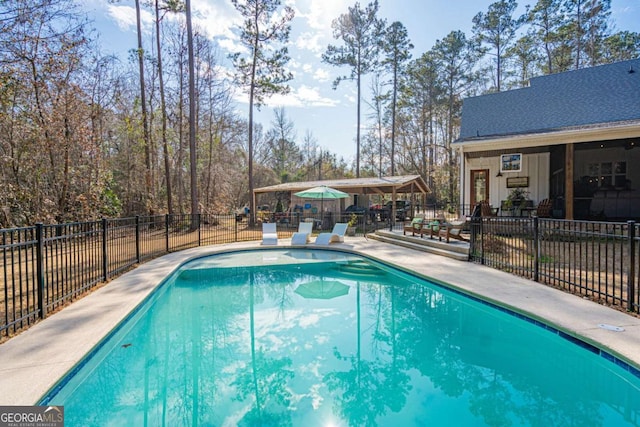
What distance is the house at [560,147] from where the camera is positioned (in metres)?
11.7

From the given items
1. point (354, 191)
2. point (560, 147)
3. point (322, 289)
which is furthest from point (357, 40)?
point (322, 289)

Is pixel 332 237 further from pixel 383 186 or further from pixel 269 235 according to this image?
pixel 383 186

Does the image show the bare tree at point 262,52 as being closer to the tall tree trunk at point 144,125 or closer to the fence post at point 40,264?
the tall tree trunk at point 144,125

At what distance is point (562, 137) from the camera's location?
1020 cm

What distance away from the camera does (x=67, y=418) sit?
296 cm

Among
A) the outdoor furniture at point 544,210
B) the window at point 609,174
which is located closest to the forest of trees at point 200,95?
the outdoor furniture at point 544,210

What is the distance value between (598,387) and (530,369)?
1.96 feet

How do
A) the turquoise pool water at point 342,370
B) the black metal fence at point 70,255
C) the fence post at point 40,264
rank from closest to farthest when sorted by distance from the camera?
1. the turquoise pool water at point 342,370
2. the black metal fence at point 70,255
3. the fence post at point 40,264

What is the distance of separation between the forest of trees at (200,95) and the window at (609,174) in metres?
14.0

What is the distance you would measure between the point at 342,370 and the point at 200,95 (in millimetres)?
20998

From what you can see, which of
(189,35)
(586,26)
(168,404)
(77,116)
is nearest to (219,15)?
(189,35)

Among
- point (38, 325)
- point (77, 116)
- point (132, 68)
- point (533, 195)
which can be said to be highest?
point (132, 68)

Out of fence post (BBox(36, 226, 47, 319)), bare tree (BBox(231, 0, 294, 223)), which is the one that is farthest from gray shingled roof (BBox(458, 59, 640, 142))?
fence post (BBox(36, 226, 47, 319))

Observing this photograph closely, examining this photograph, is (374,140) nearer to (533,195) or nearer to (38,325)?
(533,195)
